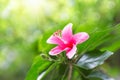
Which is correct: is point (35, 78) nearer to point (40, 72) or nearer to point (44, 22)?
point (40, 72)

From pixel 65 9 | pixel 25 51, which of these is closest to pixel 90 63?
pixel 25 51

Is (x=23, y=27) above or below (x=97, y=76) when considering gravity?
above

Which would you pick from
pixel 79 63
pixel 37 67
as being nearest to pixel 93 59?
pixel 79 63

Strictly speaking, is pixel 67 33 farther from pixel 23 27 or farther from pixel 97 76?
pixel 23 27

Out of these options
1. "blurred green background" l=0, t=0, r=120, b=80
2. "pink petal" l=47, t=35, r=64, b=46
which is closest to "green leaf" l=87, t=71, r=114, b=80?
"pink petal" l=47, t=35, r=64, b=46

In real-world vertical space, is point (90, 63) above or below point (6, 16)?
below

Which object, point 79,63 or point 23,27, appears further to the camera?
point 23,27

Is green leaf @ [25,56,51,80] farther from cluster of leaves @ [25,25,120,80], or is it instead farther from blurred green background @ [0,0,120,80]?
blurred green background @ [0,0,120,80]
